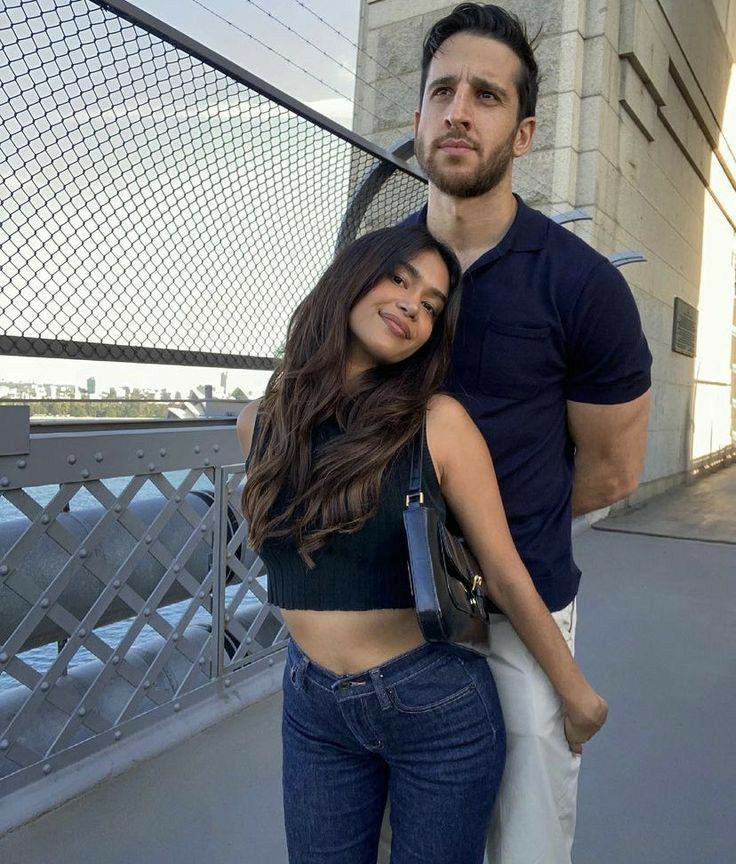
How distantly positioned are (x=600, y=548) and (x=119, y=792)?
14.7 feet

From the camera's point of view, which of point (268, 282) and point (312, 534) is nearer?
point (312, 534)

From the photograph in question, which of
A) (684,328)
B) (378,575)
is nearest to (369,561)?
(378,575)

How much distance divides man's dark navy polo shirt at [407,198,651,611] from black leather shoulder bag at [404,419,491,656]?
21 cm

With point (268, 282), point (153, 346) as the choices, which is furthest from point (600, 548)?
point (153, 346)

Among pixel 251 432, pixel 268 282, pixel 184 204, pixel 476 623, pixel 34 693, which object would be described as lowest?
pixel 34 693

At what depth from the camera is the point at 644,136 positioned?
8109mm

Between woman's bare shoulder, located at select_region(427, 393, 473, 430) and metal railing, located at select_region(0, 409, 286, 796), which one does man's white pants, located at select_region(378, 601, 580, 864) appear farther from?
metal railing, located at select_region(0, 409, 286, 796)

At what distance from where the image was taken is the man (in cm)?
134

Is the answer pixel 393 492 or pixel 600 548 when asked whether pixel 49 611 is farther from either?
pixel 600 548

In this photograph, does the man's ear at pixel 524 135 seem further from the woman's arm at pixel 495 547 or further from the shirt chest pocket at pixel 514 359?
the woman's arm at pixel 495 547

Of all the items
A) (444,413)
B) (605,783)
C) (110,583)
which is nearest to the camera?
(444,413)

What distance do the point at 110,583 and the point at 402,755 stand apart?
1.49m

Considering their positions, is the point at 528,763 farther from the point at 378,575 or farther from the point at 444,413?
the point at 444,413

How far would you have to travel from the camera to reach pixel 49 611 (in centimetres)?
226
